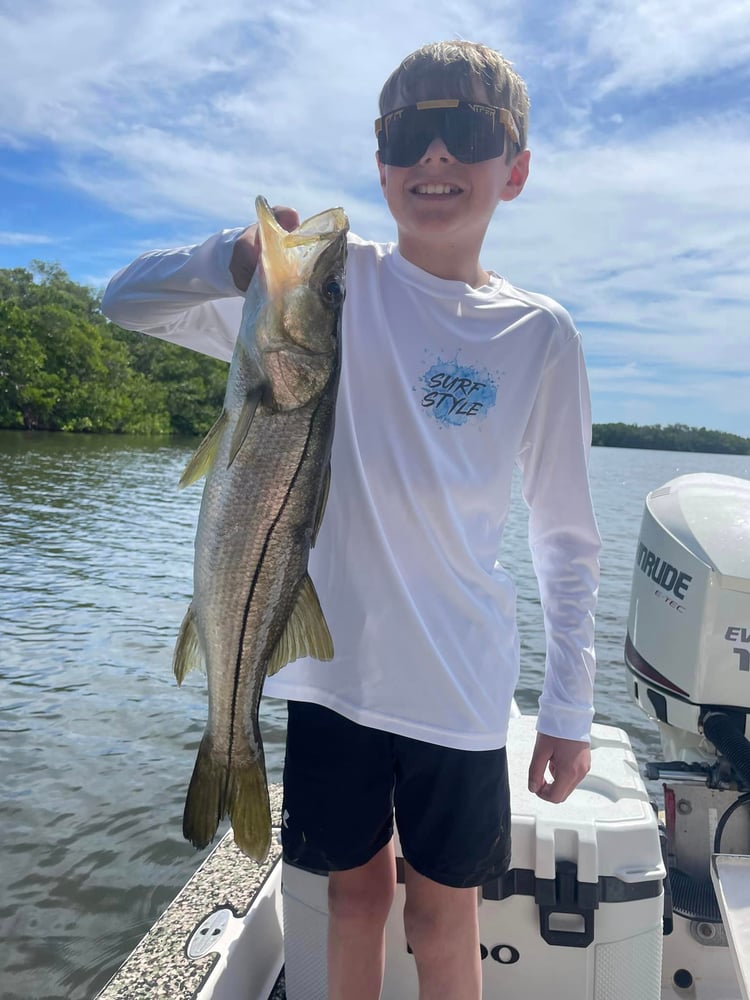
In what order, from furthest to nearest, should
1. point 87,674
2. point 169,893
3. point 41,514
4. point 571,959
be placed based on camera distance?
1. point 41,514
2. point 87,674
3. point 169,893
4. point 571,959

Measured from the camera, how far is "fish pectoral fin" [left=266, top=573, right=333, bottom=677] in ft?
6.01

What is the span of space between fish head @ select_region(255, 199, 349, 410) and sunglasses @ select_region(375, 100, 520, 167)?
467 mm

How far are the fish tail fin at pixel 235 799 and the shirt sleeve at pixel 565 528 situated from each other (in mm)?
840

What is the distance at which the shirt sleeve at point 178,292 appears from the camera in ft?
5.79

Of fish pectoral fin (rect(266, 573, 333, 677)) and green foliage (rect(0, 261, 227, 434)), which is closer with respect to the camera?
fish pectoral fin (rect(266, 573, 333, 677))

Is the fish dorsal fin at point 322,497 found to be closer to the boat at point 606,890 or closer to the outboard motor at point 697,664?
the boat at point 606,890

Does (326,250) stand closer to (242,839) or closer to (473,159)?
(473,159)

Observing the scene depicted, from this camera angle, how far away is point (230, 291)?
176 cm

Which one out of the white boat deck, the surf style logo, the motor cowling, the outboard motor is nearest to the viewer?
the surf style logo

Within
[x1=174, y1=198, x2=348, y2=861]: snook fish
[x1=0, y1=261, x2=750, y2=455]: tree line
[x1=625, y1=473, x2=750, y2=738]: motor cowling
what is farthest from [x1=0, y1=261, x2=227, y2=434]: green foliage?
[x1=174, y1=198, x2=348, y2=861]: snook fish

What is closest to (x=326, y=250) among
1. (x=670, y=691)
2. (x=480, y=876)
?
(x=480, y=876)

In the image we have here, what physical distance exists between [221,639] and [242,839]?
0.47 meters

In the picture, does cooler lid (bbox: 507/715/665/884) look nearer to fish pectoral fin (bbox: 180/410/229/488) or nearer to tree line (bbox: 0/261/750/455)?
fish pectoral fin (bbox: 180/410/229/488)

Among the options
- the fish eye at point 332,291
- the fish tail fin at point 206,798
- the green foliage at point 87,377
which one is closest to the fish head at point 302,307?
the fish eye at point 332,291
